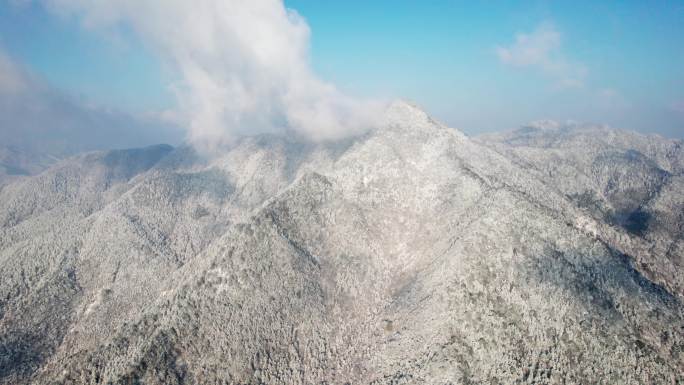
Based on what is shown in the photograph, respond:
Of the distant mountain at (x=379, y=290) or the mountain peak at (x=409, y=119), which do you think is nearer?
the distant mountain at (x=379, y=290)

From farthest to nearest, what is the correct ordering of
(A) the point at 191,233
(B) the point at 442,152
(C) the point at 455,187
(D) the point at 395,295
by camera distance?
(A) the point at 191,233 → (B) the point at 442,152 → (C) the point at 455,187 → (D) the point at 395,295

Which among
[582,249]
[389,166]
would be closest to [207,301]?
[389,166]

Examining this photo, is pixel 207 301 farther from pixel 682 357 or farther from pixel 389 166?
pixel 682 357

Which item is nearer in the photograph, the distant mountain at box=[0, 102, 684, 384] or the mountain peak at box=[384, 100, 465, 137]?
the distant mountain at box=[0, 102, 684, 384]

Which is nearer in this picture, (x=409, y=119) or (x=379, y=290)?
(x=379, y=290)

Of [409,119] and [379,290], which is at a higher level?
[409,119]

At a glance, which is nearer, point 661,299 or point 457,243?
point 661,299

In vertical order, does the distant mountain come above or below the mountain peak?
below

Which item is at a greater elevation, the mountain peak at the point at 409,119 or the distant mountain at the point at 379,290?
the mountain peak at the point at 409,119
